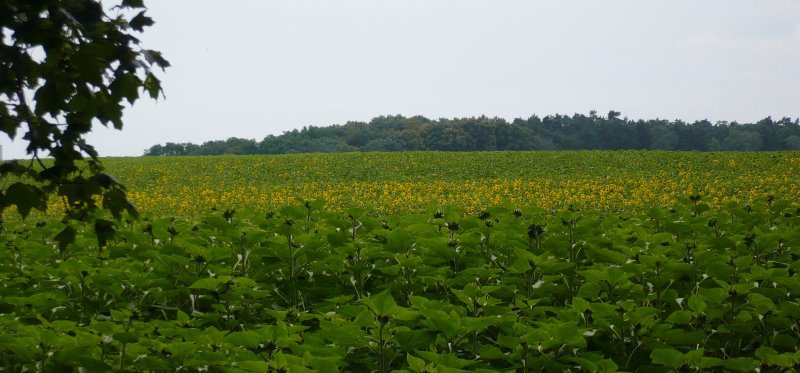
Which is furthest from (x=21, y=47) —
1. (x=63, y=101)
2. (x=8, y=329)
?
(x=8, y=329)

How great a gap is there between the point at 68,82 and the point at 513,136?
58986 mm

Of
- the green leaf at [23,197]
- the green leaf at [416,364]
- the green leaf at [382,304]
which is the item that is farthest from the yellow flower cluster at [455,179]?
the green leaf at [416,364]

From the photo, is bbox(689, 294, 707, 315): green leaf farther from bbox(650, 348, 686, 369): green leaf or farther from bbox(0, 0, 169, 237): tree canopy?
bbox(0, 0, 169, 237): tree canopy

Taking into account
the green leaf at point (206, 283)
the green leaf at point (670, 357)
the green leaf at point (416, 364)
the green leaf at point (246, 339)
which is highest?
the green leaf at point (206, 283)

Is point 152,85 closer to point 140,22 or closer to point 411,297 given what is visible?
point 140,22

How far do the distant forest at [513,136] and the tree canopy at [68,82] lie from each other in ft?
173

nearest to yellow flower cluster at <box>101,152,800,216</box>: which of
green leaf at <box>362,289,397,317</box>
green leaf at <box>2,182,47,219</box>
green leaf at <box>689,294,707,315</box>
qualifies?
green leaf at <box>2,182,47,219</box>

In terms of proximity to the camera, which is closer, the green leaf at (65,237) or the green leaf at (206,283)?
the green leaf at (65,237)

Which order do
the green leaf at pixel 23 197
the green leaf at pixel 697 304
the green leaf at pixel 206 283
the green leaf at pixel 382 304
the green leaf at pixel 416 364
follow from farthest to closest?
the green leaf at pixel 206 283, the green leaf at pixel 697 304, the green leaf at pixel 23 197, the green leaf at pixel 382 304, the green leaf at pixel 416 364

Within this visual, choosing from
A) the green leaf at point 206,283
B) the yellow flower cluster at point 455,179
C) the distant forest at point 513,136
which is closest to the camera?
the green leaf at point 206,283

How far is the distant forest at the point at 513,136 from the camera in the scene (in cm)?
5844

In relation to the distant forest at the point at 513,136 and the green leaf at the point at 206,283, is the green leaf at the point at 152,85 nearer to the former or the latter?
the green leaf at the point at 206,283

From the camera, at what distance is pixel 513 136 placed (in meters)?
61.2

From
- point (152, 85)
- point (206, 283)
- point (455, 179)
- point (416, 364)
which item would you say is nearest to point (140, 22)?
point (152, 85)
